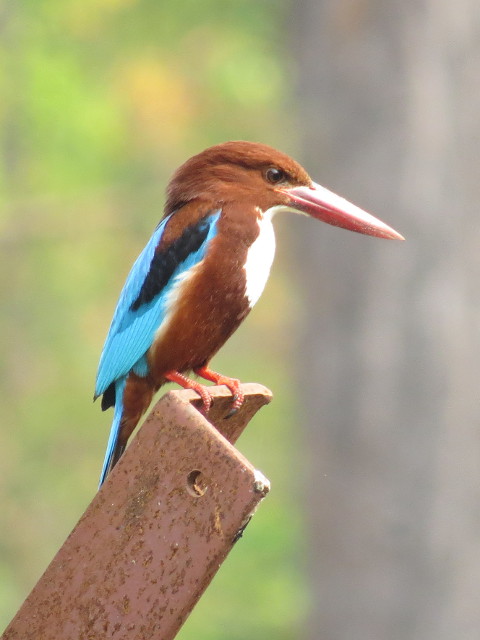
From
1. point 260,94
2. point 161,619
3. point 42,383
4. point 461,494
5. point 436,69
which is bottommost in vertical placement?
point 161,619

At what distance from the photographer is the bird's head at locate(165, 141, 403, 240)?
129 inches

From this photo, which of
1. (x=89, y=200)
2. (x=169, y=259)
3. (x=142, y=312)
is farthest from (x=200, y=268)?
(x=89, y=200)

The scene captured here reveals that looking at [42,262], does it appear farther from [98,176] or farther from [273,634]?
[273,634]

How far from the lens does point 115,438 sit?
3221 millimetres

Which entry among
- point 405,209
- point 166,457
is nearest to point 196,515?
point 166,457

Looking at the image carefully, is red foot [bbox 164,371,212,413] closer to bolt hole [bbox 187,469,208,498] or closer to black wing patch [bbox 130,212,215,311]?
black wing patch [bbox 130,212,215,311]

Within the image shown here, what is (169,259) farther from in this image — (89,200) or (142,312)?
(89,200)

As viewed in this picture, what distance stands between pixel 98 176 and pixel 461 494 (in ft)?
16.5

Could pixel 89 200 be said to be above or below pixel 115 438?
above

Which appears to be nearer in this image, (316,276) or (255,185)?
(255,185)

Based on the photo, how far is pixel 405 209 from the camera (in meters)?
5.91

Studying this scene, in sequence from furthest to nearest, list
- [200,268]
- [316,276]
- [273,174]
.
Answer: [316,276] → [273,174] → [200,268]

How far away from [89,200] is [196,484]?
662 centimetres

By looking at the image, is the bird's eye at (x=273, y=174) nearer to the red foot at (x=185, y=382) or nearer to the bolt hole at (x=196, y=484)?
the red foot at (x=185, y=382)
